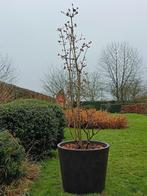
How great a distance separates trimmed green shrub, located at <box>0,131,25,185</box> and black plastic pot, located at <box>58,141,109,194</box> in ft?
2.47

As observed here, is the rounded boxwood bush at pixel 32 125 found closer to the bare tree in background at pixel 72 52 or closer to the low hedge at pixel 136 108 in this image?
the bare tree in background at pixel 72 52

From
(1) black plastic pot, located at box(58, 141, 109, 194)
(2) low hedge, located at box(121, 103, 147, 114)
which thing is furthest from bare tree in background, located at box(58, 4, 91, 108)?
(2) low hedge, located at box(121, 103, 147, 114)

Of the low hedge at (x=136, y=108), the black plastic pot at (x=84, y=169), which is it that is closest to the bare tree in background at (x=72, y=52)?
the black plastic pot at (x=84, y=169)

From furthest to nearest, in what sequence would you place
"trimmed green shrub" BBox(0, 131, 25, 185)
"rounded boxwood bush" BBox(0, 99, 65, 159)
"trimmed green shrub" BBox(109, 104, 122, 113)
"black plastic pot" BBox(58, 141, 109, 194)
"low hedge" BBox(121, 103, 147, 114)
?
"trimmed green shrub" BBox(109, 104, 122, 113), "low hedge" BBox(121, 103, 147, 114), "rounded boxwood bush" BBox(0, 99, 65, 159), "trimmed green shrub" BBox(0, 131, 25, 185), "black plastic pot" BBox(58, 141, 109, 194)

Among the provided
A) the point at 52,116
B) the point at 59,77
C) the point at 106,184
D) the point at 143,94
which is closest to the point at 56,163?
the point at 52,116

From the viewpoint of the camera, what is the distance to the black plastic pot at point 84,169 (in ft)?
15.0

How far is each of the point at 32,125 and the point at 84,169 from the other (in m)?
2.14

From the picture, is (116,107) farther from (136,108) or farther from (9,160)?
(9,160)

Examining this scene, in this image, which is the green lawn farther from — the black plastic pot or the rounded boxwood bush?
the rounded boxwood bush

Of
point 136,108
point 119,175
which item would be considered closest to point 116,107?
point 136,108

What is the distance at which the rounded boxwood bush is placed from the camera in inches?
252

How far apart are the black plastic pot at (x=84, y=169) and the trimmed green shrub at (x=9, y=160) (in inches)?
29.7

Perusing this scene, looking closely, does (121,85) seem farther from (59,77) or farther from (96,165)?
(96,165)

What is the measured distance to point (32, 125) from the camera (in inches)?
255
